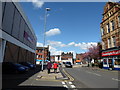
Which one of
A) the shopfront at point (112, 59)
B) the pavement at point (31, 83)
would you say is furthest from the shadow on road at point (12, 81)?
the shopfront at point (112, 59)

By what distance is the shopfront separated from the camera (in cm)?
2436

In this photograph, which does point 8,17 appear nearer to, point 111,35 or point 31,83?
point 31,83

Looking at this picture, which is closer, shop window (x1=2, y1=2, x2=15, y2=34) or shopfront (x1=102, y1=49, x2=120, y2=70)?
shop window (x1=2, y1=2, x2=15, y2=34)

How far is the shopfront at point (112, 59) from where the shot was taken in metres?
24.4

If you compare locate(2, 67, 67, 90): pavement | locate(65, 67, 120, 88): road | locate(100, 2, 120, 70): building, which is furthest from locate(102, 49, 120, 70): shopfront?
locate(2, 67, 67, 90): pavement

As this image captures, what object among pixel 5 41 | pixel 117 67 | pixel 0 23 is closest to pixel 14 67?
pixel 5 41

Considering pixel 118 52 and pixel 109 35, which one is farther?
pixel 109 35

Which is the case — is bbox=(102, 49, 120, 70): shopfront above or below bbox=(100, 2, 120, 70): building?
below

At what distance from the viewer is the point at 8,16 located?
1831 cm

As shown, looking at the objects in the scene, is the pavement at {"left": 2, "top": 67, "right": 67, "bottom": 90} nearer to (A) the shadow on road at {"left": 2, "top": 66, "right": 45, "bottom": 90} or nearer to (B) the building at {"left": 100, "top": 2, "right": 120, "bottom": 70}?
(A) the shadow on road at {"left": 2, "top": 66, "right": 45, "bottom": 90}

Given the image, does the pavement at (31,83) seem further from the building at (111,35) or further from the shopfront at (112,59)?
the building at (111,35)

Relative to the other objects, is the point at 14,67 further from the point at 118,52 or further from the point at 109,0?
the point at 109,0

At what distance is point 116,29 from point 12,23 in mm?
Answer: 20680

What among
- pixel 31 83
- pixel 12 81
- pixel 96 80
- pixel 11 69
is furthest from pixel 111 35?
pixel 12 81
